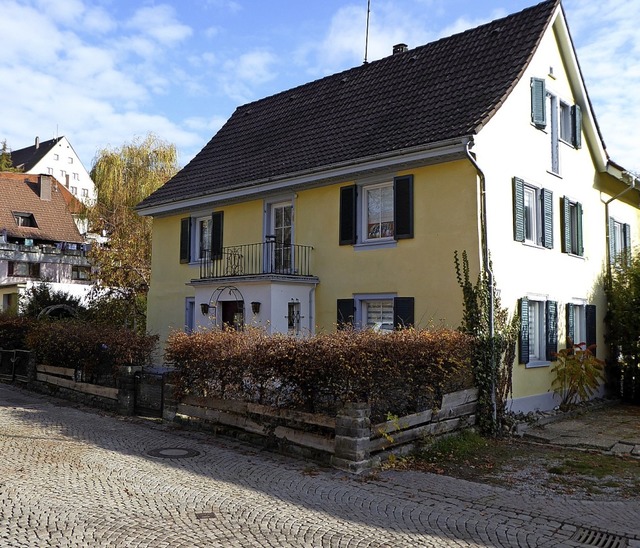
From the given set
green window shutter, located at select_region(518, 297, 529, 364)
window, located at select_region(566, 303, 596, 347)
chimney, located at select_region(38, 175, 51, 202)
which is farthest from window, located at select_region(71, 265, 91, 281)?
green window shutter, located at select_region(518, 297, 529, 364)

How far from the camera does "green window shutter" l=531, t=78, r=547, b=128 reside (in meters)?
14.4

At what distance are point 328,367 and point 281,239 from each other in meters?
7.89

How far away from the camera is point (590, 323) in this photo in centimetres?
1662

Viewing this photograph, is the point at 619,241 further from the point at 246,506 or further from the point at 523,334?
the point at 246,506

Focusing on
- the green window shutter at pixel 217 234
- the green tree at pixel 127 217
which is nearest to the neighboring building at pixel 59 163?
the green tree at pixel 127 217

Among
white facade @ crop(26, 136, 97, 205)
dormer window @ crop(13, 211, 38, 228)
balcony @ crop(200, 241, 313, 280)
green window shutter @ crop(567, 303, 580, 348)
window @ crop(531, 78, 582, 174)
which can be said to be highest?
white facade @ crop(26, 136, 97, 205)

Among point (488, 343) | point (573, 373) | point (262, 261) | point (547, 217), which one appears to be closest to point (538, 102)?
point (547, 217)

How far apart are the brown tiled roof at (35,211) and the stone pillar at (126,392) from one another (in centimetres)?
3505

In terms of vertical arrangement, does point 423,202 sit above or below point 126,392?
above

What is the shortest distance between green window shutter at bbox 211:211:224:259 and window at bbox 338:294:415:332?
459 centimetres

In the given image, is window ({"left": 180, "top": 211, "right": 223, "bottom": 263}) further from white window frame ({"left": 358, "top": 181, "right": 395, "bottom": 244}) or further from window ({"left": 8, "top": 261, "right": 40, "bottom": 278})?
window ({"left": 8, "top": 261, "right": 40, "bottom": 278})

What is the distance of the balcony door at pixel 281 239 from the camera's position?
52.9 feet

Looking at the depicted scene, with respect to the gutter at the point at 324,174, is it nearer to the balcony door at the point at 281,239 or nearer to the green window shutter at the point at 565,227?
the balcony door at the point at 281,239

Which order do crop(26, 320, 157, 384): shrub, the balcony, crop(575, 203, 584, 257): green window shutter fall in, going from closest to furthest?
crop(26, 320, 157, 384): shrub, the balcony, crop(575, 203, 584, 257): green window shutter
